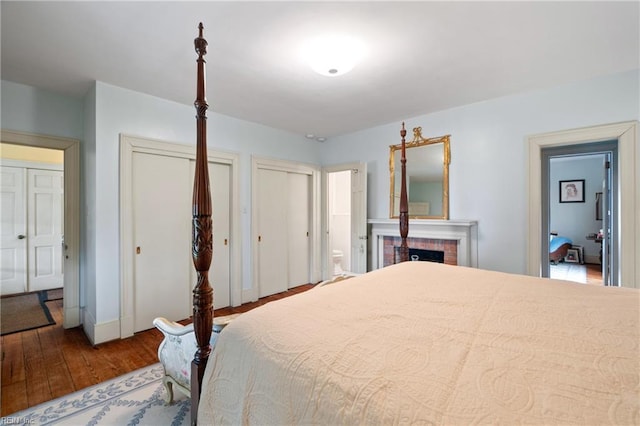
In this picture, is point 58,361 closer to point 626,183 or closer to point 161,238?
point 161,238

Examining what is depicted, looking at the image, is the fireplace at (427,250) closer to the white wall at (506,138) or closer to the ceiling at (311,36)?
the white wall at (506,138)

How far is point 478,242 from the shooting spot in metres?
3.32

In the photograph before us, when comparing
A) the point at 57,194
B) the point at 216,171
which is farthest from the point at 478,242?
the point at 57,194

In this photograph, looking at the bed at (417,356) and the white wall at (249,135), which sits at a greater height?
the white wall at (249,135)

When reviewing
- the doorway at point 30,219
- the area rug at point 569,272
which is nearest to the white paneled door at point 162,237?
the doorway at point 30,219

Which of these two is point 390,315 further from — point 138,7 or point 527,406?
point 138,7

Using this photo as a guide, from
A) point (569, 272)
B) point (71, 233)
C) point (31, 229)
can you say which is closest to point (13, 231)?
point (31, 229)

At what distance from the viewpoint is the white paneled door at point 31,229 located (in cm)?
416

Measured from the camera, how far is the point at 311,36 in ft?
6.59

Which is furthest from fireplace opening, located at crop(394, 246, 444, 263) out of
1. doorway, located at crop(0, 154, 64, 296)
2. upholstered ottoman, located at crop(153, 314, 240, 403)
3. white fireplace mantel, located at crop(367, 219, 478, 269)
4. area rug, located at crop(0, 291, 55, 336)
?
doorway, located at crop(0, 154, 64, 296)

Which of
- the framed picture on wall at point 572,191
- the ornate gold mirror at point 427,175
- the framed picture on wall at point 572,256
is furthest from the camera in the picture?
the framed picture on wall at point 572,191

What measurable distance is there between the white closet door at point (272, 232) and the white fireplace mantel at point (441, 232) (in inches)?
52.4

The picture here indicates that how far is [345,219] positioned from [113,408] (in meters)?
4.46

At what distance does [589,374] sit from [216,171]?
3672mm
